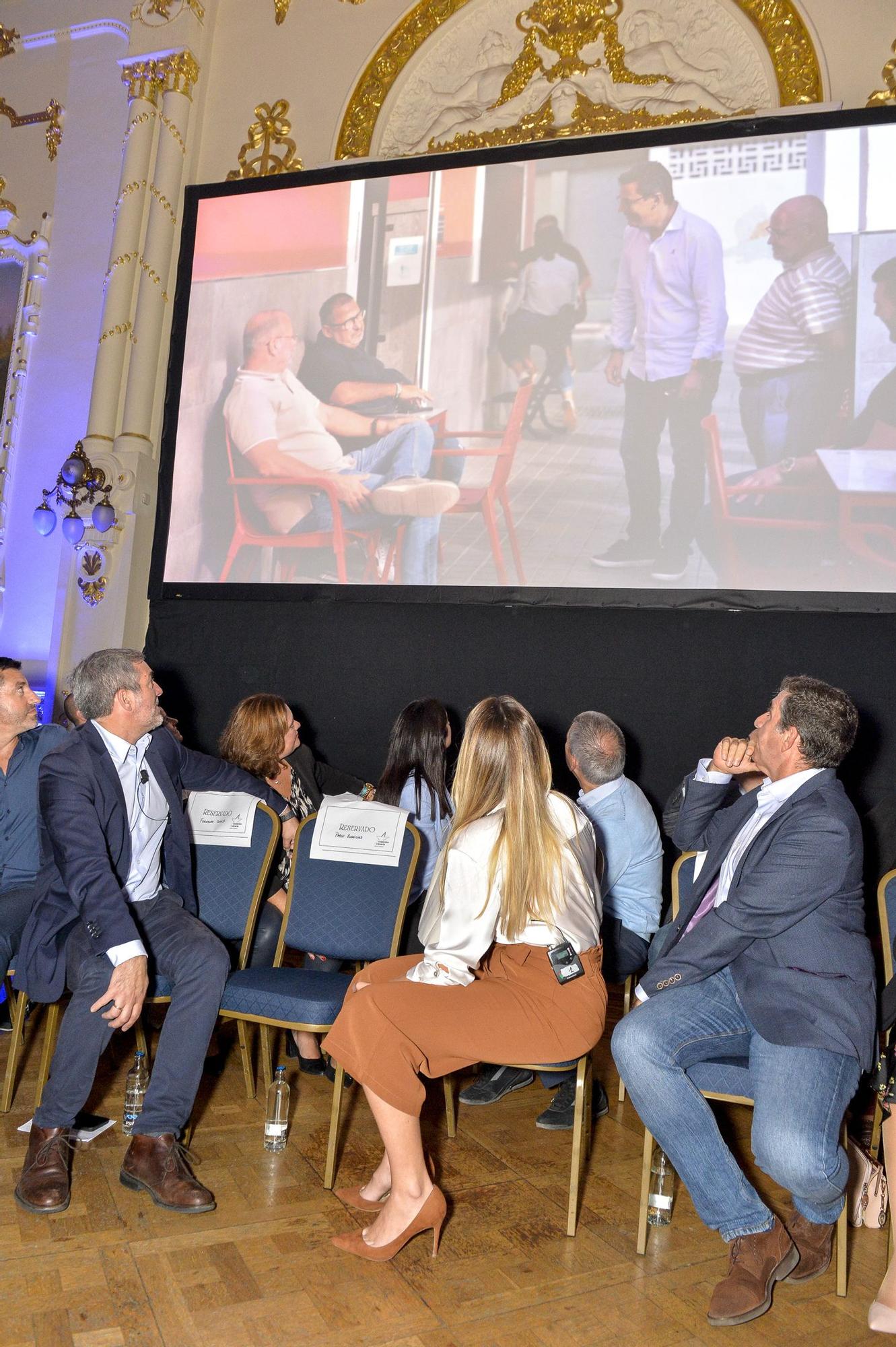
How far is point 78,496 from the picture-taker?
6215 mm

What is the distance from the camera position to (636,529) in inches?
199

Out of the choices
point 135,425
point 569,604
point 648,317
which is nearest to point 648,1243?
A: point 569,604

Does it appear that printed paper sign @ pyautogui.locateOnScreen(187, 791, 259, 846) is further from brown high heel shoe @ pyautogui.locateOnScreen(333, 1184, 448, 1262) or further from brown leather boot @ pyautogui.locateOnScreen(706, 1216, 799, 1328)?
brown leather boot @ pyautogui.locateOnScreen(706, 1216, 799, 1328)

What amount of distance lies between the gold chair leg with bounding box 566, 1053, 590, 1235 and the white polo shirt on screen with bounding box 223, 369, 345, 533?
12.8 feet

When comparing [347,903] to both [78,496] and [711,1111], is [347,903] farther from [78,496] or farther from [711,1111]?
[78,496]

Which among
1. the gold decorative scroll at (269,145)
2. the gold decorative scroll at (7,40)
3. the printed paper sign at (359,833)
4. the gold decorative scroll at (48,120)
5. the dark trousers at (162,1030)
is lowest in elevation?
the dark trousers at (162,1030)

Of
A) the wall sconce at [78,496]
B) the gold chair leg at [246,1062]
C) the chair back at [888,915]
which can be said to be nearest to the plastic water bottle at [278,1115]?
the gold chair leg at [246,1062]

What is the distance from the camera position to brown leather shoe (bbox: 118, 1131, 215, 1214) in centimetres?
228

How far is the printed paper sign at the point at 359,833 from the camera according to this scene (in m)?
2.96

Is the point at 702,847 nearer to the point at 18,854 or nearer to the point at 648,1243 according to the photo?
the point at 648,1243

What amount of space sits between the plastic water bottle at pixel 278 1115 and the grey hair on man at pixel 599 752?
1301 mm

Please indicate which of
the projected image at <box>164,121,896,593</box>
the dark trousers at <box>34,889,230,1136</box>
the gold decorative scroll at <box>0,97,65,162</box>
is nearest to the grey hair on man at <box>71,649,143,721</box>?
the dark trousers at <box>34,889,230,1136</box>

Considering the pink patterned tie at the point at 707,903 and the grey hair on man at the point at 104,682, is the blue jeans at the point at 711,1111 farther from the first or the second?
the grey hair on man at the point at 104,682

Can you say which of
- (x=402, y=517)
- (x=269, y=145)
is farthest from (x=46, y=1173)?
(x=269, y=145)
